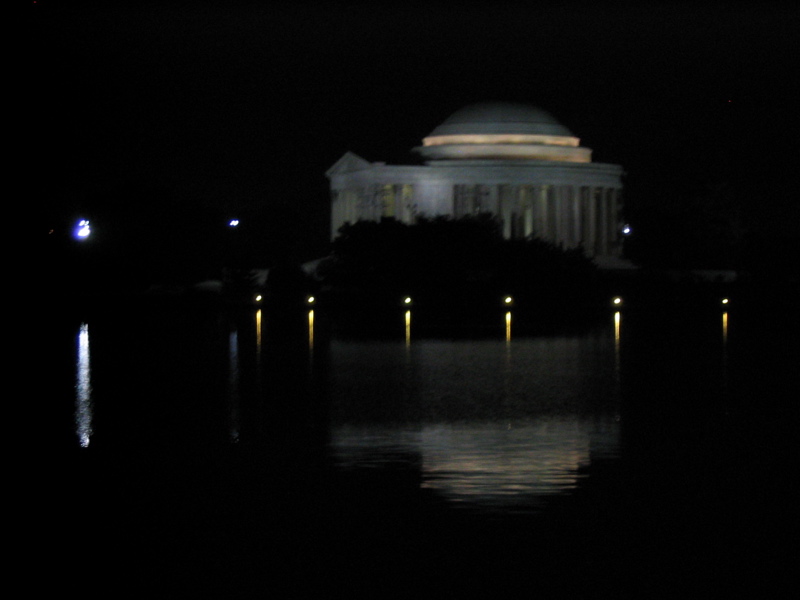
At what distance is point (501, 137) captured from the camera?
10525 cm

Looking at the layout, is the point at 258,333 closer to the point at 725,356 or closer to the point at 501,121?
the point at 725,356

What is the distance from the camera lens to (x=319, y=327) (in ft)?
157

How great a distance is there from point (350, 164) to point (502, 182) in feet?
30.6

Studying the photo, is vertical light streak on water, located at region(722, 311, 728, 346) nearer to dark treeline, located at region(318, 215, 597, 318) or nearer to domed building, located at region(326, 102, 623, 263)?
dark treeline, located at region(318, 215, 597, 318)

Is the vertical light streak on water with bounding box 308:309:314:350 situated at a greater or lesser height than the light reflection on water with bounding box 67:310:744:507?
greater

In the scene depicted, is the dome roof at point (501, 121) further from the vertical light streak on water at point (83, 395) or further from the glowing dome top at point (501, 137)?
the vertical light streak on water at point (83, 395)

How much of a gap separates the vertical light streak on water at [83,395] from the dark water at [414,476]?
0.30 feet

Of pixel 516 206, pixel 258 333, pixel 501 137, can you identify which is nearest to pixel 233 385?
pixel 258 333

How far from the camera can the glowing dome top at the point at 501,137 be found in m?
105

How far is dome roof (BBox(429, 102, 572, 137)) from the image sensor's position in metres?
106

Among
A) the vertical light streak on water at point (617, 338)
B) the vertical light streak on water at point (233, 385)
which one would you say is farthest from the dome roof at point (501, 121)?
the vertical light streak on water at point (233, 385)

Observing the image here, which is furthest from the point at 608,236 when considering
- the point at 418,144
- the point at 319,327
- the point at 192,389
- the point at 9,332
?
the point at 192,389

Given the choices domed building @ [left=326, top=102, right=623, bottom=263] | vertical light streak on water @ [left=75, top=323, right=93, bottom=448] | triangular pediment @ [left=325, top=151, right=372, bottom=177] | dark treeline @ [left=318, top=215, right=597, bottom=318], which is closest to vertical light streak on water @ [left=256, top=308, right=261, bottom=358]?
vertical light streak on water @ [left=75, top=323, right=93, bottom=448]

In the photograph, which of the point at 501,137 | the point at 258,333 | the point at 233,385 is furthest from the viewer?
the point at 501,137
